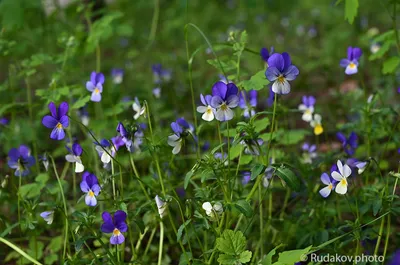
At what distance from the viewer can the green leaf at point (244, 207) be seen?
184 cm

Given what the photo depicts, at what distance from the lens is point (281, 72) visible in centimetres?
183

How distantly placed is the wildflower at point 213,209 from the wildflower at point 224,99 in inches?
11.0

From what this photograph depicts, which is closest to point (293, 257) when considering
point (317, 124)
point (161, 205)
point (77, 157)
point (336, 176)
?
point (336, 176)

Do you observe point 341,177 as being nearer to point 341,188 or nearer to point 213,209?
point 341,188

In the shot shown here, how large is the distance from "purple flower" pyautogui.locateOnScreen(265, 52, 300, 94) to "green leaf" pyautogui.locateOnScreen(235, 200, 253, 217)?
1.22ft

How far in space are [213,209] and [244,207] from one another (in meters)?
0.10

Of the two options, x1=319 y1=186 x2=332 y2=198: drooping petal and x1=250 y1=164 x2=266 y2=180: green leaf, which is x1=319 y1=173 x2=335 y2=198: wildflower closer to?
x1=319 y1=186 x2=332 y2=198: drooping petal

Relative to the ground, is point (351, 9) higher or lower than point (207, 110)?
higher

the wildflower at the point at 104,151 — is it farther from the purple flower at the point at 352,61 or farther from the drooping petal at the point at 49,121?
the purple flower at the point at 352,61

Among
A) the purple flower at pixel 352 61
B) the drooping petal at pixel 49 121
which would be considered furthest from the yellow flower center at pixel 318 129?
the drooping petal at pixel 49 121

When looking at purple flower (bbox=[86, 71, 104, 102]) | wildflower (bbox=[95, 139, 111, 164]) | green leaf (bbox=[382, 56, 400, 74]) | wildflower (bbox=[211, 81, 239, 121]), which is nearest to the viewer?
wildflower (bbox=[211, 81, 239, 121])

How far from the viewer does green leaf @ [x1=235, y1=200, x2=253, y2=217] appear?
Result: 184cm

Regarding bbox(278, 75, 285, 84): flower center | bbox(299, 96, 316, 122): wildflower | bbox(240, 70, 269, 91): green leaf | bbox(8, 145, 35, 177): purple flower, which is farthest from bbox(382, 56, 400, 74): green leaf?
bbox(8, 145, 35, 177): purple flower

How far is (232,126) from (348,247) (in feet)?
2.38
